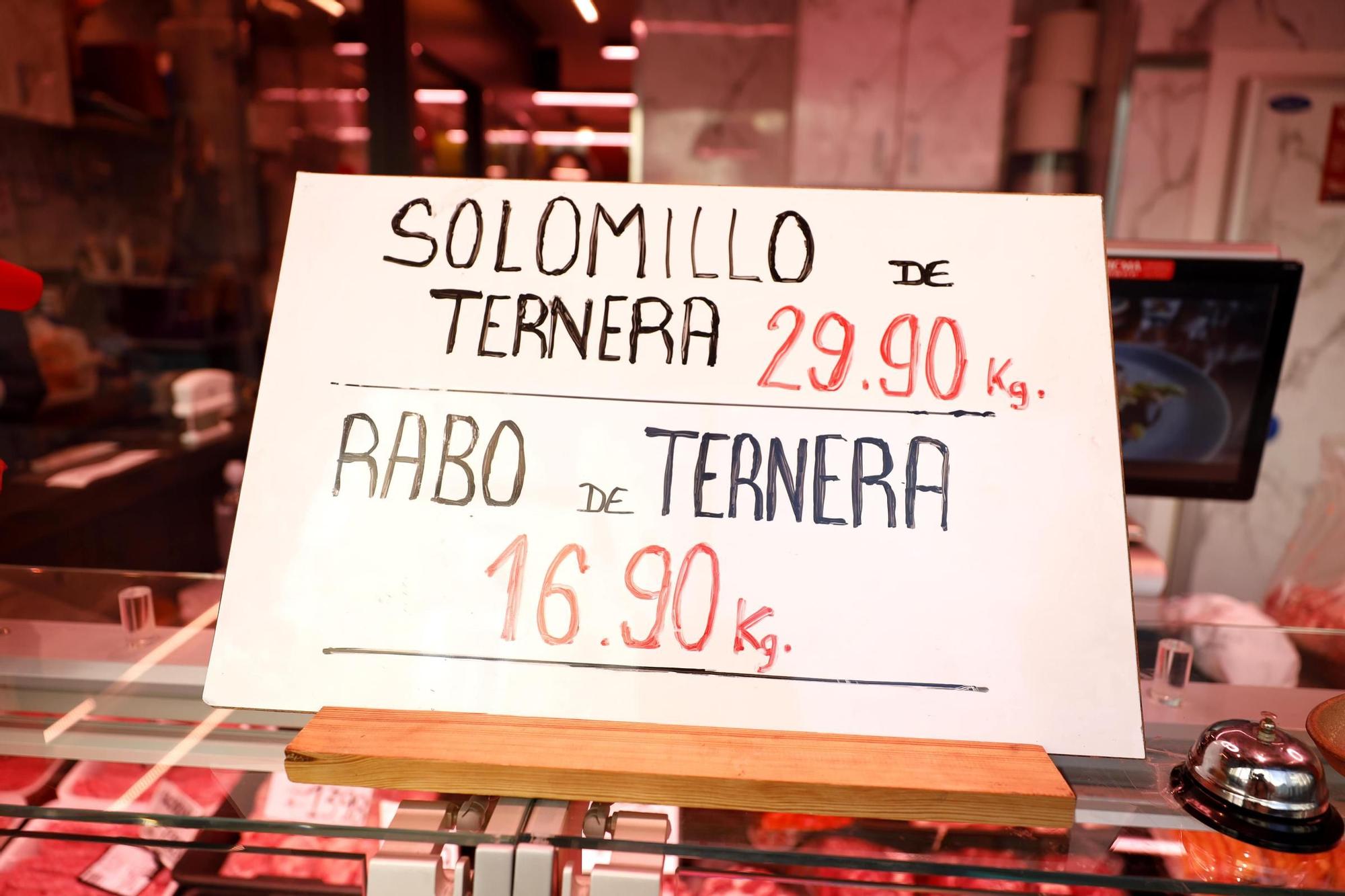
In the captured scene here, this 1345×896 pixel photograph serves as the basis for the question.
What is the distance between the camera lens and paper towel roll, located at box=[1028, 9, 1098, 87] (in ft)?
11.1

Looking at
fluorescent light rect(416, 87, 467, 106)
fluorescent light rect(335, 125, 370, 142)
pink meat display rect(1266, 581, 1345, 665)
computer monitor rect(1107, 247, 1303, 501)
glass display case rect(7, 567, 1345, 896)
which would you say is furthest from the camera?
fluorescent light rect(416, 87, 467, 106)

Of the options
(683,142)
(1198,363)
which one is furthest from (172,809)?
(683,142)

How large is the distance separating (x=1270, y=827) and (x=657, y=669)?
404 mm

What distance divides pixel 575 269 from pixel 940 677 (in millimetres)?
404

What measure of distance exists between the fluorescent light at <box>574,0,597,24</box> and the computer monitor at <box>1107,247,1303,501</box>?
13.8 ft

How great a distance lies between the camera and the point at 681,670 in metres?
0.56

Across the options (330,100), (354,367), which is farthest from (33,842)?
(330,100)

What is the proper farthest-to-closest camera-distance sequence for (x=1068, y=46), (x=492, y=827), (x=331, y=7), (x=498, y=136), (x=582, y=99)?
(x=582, y=99) → (x=498, y=136) → (x=331, y=7) → (x=1068, y=46) → (x=492, y=827)

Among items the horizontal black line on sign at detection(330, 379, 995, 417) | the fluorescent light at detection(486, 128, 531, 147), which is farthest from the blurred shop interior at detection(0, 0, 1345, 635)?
the horizontal black line on sign at detection(330, 379, 995, 417)

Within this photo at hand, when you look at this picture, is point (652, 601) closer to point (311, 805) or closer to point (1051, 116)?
point (311, 805)

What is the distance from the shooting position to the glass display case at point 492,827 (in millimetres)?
496

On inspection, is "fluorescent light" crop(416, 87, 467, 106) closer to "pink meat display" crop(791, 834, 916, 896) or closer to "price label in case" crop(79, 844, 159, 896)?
"price label in case" crop(79, 844, 159, 896)

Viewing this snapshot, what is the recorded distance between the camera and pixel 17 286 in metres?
0.62

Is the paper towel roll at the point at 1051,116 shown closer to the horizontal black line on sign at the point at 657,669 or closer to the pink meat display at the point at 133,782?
the horizontal black line on sign at the point at 657,669
